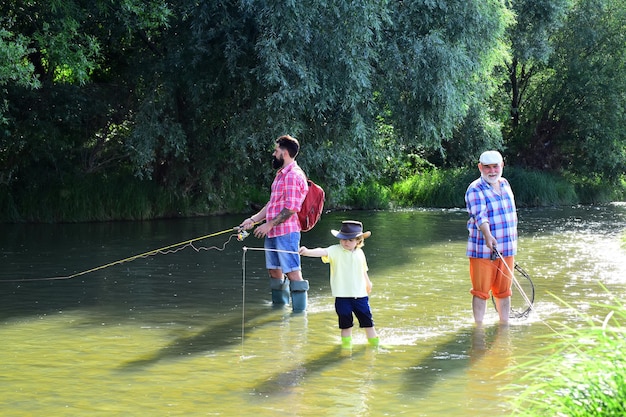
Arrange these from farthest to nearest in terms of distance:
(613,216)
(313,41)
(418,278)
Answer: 1. (613,216)
2. (313,41)
3. (418,278)

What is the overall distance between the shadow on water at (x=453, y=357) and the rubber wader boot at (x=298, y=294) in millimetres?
1854

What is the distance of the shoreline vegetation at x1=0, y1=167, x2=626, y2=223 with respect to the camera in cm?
2433

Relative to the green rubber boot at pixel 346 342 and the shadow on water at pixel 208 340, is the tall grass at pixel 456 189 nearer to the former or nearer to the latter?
the shadow on water at pixel 208 340

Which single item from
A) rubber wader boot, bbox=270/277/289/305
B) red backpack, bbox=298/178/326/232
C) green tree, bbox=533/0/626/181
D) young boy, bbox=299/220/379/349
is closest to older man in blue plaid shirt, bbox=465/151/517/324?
young boy, bbox=299/220/379/349

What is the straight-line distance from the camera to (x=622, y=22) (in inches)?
1421

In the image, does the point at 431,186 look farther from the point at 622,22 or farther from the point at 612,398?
the point at 612,398

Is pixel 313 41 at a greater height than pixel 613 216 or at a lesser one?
greater

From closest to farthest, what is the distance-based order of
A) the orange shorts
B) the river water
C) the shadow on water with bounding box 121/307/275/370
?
1. the river water
2. the shadow on water with bounding box 121/307/275/370
3. the orange shorts

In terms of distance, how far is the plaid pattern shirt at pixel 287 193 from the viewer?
10.4m

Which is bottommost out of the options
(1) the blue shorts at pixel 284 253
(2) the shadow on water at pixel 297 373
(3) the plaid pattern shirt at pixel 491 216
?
(2) the shadow on water at pixel 297 373

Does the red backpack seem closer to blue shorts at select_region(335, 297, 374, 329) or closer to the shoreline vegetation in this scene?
blue shorts at select_region(335, 297, 374, 329)

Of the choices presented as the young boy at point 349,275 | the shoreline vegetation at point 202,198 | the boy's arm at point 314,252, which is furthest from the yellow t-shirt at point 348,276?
the shoreline vegetation at point 202,198

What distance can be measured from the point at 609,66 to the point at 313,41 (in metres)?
19.1

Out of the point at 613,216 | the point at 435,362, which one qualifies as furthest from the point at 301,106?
the point at 435,362
